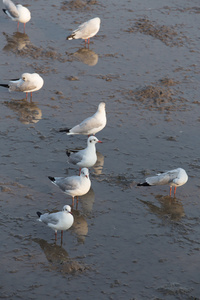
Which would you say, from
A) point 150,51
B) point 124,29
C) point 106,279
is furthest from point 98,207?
point 124,29

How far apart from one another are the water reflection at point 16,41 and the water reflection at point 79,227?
8686mm

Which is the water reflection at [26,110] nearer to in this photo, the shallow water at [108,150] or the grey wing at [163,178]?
the shallow water at [108,150]

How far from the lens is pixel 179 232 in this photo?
31.5 feet

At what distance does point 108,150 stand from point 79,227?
119 inches

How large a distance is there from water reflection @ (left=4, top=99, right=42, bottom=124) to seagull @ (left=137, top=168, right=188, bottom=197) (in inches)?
159

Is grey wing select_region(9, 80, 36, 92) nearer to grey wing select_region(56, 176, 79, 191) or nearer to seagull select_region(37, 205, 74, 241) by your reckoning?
grey wing select_region(56, 176, 79, 191)

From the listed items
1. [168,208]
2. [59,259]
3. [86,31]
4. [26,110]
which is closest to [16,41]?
[86,31]

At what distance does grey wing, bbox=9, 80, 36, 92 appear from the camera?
46.0 ft

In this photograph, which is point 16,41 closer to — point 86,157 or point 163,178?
point 86,157

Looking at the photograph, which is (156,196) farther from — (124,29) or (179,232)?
(124,29)

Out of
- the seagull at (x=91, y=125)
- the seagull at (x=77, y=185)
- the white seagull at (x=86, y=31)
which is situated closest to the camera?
the seagull at (x=77, y=185)

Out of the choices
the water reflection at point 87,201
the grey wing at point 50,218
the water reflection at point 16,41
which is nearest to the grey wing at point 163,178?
the water reflection at point 87,201

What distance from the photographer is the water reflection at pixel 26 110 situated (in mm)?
13398

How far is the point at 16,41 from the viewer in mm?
17562
